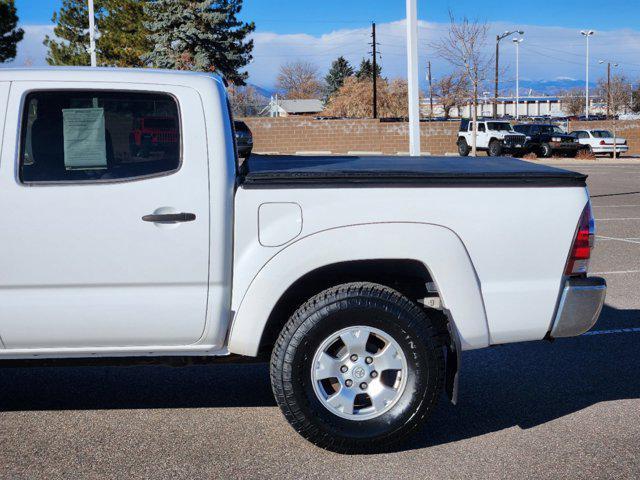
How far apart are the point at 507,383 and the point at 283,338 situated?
2037 mm

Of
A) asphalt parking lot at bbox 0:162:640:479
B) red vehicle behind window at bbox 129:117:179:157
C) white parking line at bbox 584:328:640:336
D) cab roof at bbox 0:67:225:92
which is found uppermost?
cab roof at bbox 0:67:225:92

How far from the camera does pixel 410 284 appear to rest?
183 inches

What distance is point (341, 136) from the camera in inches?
1861

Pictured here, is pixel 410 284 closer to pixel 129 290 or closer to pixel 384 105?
pixel 129 290

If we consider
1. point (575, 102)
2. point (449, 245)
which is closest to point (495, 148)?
point (449, 245)

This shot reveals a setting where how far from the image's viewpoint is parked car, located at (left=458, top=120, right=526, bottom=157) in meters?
39.9

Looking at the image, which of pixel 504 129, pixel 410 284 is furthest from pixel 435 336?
pixel 504 129

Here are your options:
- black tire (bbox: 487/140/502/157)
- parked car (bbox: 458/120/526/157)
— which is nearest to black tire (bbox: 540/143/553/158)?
parked car (bbox: 458/120/526/157)

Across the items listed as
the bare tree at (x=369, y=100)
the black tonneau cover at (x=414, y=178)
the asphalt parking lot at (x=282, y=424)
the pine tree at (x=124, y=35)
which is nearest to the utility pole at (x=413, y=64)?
the asphalt parking lot at (x=282, y=424)

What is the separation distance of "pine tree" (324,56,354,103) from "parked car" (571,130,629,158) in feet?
200

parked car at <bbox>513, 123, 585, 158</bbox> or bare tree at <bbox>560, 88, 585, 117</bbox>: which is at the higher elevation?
bare tree at <bbox>560, 88, 585, 117</bbox>

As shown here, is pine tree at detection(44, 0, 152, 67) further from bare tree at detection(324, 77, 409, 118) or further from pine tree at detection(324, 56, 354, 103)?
Answer: pine tree at detection(324, 56, 354, 103)

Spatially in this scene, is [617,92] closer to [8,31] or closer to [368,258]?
[8,31]

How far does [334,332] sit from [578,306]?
4.20 ft
